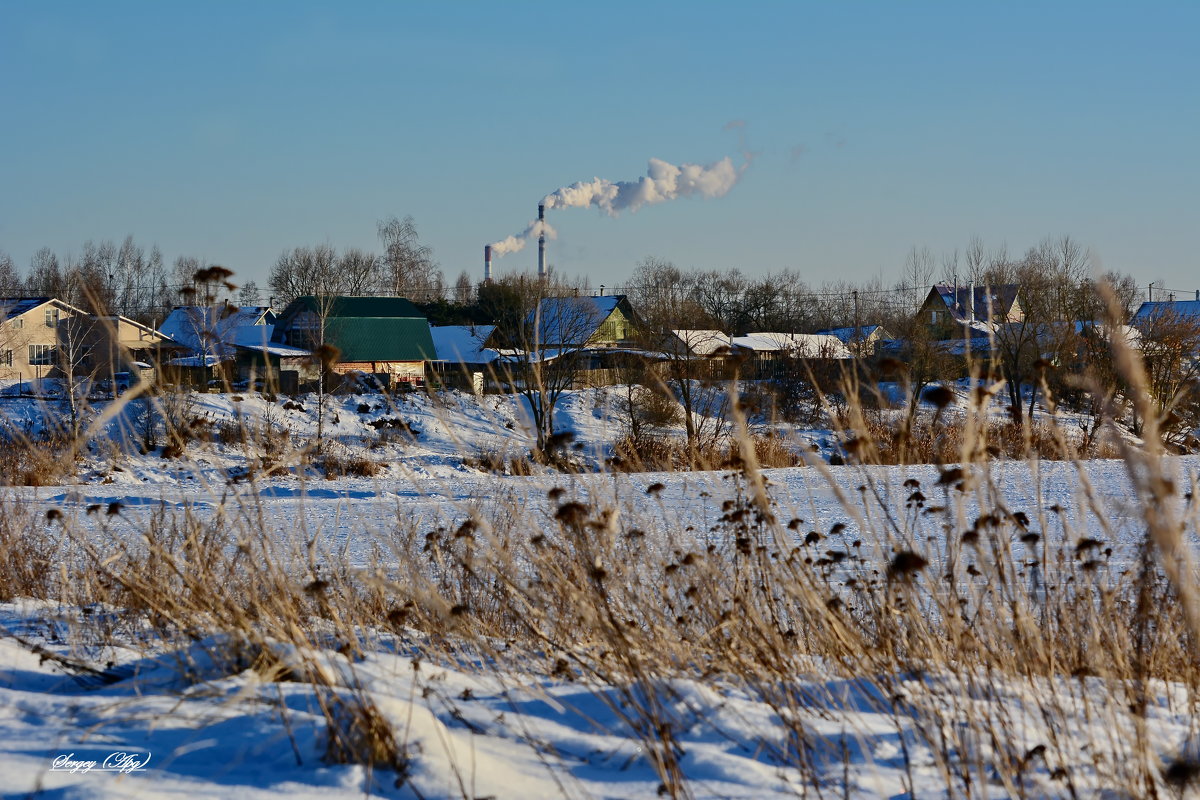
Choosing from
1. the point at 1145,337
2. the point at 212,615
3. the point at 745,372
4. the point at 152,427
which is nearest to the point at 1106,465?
the point at 1145,337

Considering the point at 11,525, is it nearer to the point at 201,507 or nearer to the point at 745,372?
the point at 201,507

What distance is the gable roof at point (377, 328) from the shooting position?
46.2 m

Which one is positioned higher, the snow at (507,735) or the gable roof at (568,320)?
the gable roof at (568,320)

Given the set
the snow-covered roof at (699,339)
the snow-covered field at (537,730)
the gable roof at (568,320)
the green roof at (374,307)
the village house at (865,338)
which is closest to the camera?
the snow-covered field at (537,730)

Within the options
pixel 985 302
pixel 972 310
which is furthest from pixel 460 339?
pixel 985 302

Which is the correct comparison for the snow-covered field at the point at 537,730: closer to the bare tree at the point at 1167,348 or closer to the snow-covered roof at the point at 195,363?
the snow-covered roof at the point at 195,363

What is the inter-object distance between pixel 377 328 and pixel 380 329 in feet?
0.49

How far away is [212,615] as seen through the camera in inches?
159

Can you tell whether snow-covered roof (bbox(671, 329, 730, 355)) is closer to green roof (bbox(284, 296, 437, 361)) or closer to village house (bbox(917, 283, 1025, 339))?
village house (bbox(917, 283, 1025, 339))

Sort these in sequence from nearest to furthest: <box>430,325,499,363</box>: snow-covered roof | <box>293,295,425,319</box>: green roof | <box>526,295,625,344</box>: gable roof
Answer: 1. <box>526,295,625,344</box>: gable roof
2. <box>293,295,425,319</box>: green roof
3. <box>430,325,499,363</box>: snow-covered roof

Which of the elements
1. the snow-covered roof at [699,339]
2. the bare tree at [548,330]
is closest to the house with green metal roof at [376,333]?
the bare tree at [548,330]

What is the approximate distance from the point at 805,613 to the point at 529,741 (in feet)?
4.23

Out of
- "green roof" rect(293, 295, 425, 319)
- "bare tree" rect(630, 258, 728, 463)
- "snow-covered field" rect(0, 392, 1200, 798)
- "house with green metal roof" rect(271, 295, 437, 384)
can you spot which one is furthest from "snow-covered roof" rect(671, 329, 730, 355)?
"snow-covered field" rect(0, 392, 1200, 798)

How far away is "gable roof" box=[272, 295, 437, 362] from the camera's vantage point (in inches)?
1820
